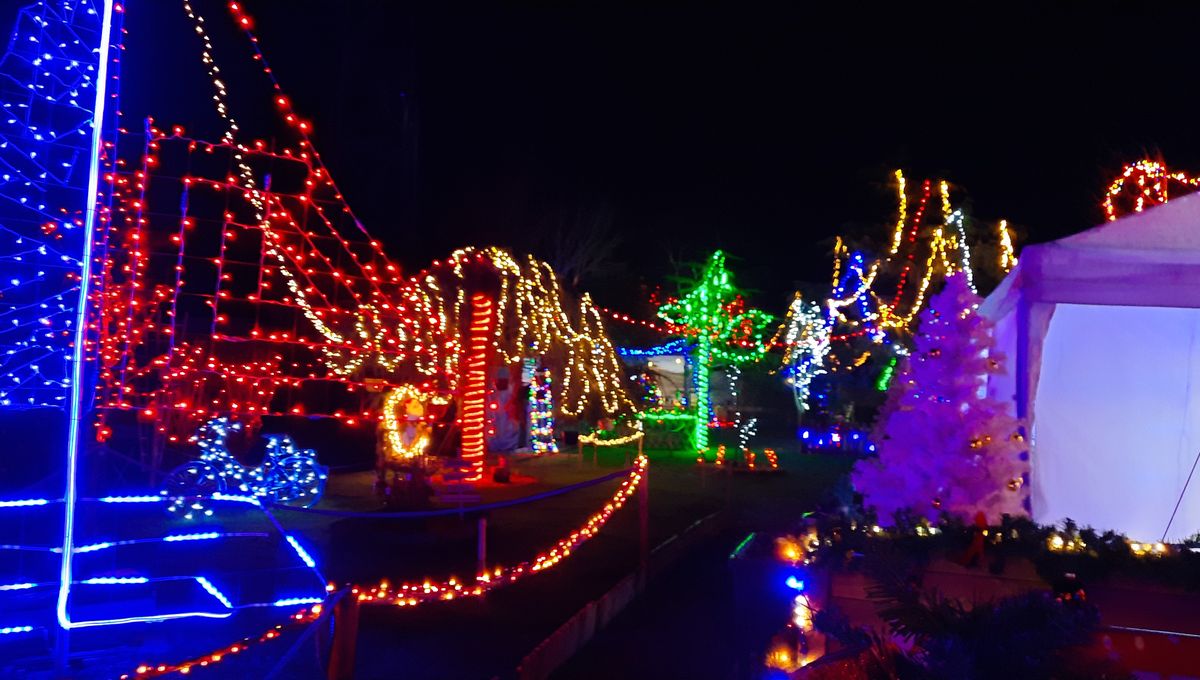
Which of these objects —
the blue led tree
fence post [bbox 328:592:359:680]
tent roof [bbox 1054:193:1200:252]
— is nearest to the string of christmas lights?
tent roof [bbox 1054:193:1200:252]

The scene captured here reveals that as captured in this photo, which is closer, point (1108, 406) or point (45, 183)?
point (45, 183)

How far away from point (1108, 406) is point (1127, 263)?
1.89 metres

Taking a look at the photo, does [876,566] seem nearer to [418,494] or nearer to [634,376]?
[418,494]

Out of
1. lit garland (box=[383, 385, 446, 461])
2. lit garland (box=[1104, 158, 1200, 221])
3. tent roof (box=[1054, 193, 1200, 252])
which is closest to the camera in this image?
tent roof (box=[1054, 193, 1200, 252])

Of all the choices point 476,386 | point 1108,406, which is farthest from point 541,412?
point 1108,406

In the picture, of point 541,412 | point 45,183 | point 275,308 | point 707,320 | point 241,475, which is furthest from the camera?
point 707,320

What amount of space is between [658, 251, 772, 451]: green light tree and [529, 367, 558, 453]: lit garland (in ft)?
13.0

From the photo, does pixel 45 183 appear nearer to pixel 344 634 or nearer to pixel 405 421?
pixel 344 634

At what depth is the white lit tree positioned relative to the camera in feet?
24.3

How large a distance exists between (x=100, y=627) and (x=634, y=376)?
58.1 feet

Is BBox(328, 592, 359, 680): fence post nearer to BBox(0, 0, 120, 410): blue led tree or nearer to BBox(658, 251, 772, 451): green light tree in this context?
BBox(0, 0, 120, 410): blue led tree

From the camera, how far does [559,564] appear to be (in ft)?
28.5

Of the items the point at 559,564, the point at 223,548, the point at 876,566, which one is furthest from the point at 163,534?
the point at 876,566

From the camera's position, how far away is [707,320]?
22984 mm
